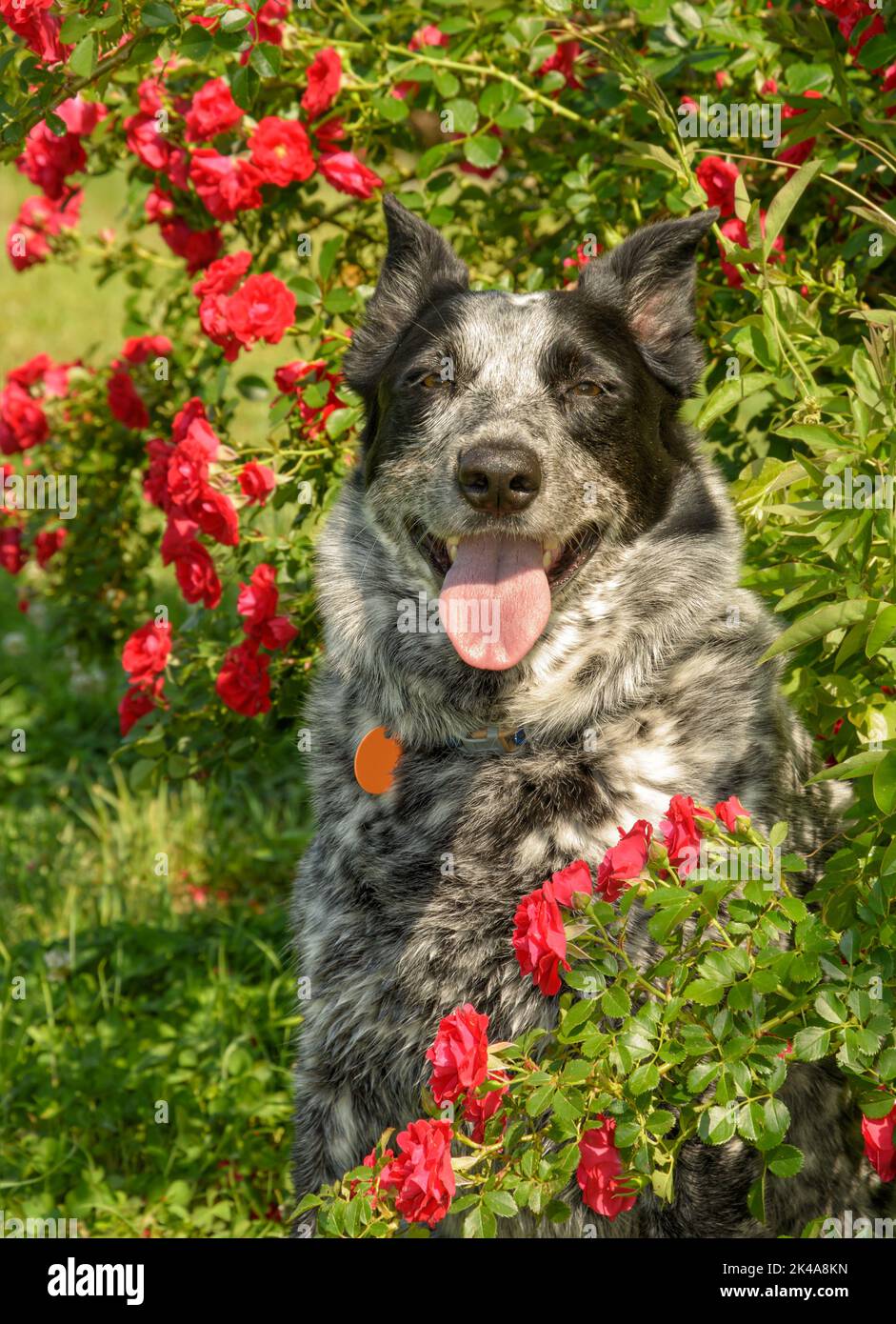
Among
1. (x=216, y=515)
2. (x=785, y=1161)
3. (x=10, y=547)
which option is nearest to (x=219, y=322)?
(x=216, y=515)

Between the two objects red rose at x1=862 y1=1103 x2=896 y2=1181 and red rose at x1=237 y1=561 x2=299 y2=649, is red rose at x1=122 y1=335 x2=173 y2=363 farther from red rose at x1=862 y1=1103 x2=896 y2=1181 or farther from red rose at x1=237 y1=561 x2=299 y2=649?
red rose at x1=862 y1=1103 x2=896 y2=1181

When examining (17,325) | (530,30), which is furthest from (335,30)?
(17,325)

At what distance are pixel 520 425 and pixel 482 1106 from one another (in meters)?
1.37

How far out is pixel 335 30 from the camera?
3.82 meters

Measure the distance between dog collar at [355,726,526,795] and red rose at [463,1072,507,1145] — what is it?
2.80 ft

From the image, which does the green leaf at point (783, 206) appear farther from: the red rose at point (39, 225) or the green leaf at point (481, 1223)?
the red rose at point (39, 225)

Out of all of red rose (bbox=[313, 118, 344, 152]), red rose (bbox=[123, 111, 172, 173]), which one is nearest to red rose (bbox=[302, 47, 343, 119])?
red rose (bbox=[313, 118, 344, 152])

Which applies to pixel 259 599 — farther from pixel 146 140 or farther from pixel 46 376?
pixel 46 376

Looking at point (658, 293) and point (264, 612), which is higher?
→ point (658, 293)

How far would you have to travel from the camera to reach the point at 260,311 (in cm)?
344

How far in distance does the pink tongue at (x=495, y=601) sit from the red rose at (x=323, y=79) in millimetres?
1200

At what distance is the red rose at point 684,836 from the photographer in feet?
7.49

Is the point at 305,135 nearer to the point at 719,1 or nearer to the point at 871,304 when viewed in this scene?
the point at 719,1

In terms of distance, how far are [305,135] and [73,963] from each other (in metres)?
2.42
